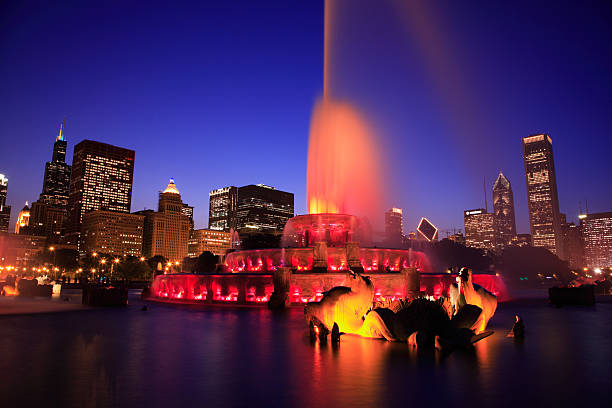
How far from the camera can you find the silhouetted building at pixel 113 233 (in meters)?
179

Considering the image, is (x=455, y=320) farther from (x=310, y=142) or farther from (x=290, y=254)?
(x=310, y=142)

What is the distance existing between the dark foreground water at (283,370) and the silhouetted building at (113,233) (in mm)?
179884

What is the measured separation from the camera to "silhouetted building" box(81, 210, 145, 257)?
589ft

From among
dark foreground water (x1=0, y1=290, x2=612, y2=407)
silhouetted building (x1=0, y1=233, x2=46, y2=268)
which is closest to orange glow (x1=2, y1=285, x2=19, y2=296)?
dark foreground water (x1=0, y1=290, x2=612, y2=407)

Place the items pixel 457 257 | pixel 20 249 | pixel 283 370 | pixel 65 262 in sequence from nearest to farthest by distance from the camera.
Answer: pixel 283 370 → pixel 457 257 → pixel 65 262 → pixel 20 249

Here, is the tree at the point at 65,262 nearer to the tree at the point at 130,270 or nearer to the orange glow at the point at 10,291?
the tree at the point at 130,270

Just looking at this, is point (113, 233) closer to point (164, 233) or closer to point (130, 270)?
point (164, 233)

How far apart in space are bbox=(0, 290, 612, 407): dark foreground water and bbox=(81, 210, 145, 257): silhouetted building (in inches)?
7082

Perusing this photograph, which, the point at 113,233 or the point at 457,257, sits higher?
the point at 113,233

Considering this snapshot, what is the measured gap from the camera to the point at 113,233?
600ft

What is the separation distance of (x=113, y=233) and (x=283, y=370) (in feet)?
634

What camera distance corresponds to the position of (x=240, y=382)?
9.20 m

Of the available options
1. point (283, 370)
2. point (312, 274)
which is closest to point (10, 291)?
point (312, 274)

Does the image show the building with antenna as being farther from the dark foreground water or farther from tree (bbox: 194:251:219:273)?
the dark foreground water
